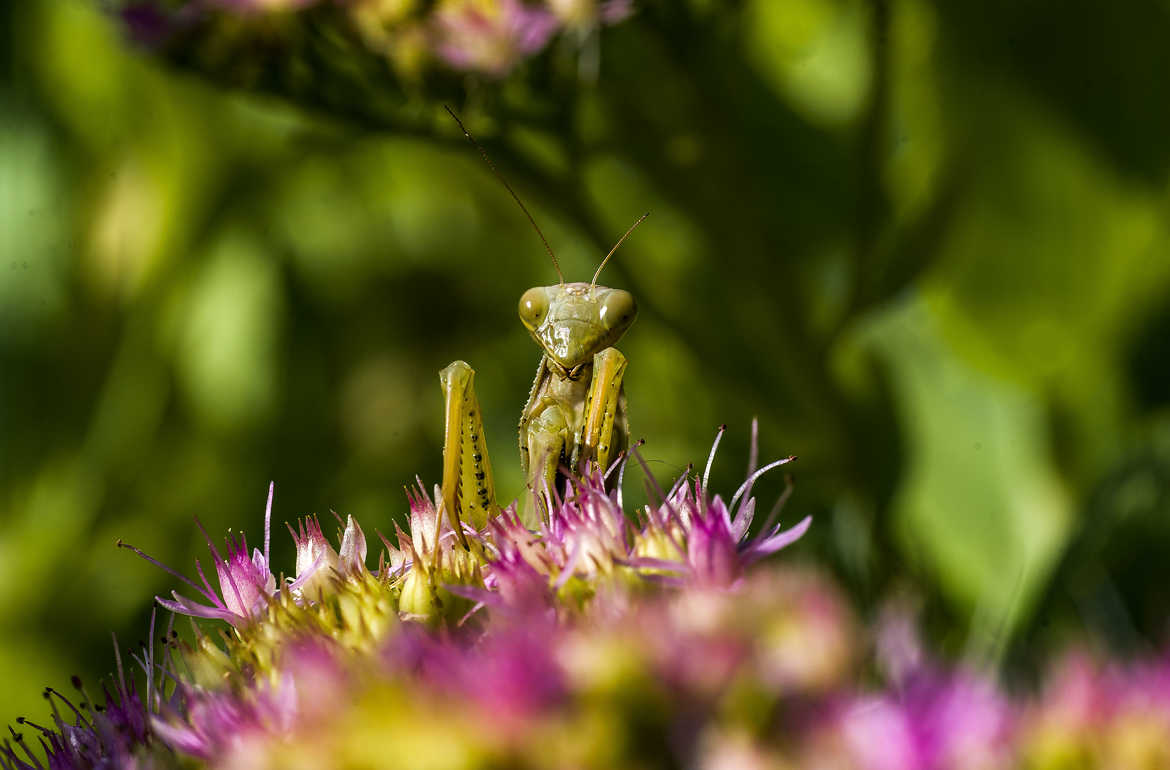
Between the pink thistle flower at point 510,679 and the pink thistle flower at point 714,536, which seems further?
the pink thistle flower at point 714,536

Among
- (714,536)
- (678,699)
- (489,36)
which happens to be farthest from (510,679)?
(489,36)

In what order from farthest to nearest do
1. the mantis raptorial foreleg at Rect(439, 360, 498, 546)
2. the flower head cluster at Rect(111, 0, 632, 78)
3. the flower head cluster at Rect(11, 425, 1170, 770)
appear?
the flower head cluster at Rect(111, 0, 632, 78), the mantis raptorial foreleg at Rect(439, 360, 498, 546), the flower head cluster at Rect(11, 425, 1170, 770)

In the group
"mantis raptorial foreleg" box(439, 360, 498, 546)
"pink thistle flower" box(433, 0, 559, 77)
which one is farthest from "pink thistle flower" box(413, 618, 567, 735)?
"pink thistle flower" box(433, 0, 559, 77)

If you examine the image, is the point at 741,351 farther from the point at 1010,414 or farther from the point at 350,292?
the point at 350,292

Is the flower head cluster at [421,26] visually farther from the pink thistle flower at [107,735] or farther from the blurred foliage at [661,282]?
the pink thistle flower at [107,735]

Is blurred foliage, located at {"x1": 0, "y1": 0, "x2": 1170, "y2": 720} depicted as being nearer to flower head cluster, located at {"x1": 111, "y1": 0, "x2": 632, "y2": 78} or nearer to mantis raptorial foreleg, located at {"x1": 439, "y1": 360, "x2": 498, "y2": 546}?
flower head cluster, located at {"x1": 111, "y1": 0, "x2": 632, "y2": 78}

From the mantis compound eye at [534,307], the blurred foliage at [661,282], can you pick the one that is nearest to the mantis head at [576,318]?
the mantis compound eye at [534,307]
